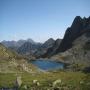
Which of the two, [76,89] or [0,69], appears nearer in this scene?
[76,89]

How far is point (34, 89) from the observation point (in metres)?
57.2

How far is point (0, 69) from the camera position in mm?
118250

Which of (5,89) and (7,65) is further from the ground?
(7,65)

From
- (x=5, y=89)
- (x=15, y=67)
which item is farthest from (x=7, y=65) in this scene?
(x=5, y=89)

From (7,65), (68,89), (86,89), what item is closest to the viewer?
(86,89)

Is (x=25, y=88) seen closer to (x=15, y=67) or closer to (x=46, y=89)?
(x=46, y=89)

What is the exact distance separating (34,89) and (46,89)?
11.1ft

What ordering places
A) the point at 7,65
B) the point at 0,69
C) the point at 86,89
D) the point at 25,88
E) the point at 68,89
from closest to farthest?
1. the point at 86,89
2. the point at 68,89
3. the point at 25,88
4. the point at 0,69
5. the point at 7,65

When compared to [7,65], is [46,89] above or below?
below

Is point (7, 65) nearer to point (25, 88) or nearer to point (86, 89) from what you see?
point (25, 88)

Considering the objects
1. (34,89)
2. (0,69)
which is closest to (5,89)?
(34,89)

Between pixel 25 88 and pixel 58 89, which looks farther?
pixel 25 88

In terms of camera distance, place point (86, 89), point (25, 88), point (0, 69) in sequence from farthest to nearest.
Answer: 1. point (0, 69)
2. point (25, 88)
3. point (86, 89)

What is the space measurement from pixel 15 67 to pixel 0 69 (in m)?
12.9
